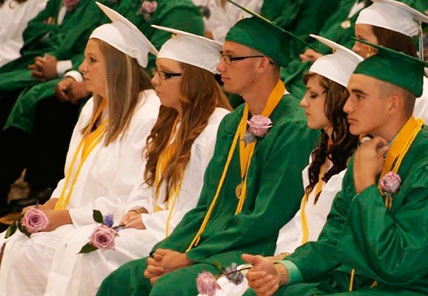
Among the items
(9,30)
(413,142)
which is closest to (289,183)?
(413,142)

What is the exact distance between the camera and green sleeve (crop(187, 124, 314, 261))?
15.6 feet

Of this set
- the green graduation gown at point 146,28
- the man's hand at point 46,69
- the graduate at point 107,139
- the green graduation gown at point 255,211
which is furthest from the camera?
Result: the man's hand at point 46,69

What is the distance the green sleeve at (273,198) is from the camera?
4.77 meters

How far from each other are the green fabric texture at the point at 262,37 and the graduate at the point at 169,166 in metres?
0.46

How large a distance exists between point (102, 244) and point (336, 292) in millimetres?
1472

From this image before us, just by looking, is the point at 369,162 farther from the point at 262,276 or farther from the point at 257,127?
the point at 257,127

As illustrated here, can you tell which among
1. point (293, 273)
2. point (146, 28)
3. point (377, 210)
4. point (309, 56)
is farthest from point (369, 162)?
point (146, 28)

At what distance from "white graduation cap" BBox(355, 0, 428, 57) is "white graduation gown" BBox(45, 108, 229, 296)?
36.7 inches

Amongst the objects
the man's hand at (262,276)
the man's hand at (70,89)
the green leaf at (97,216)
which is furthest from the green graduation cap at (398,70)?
the man's hand at (70,89)

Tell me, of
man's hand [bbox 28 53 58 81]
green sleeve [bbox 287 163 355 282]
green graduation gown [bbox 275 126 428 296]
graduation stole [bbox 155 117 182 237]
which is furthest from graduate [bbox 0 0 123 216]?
green graduation gown [bbox 275 126 428 296]

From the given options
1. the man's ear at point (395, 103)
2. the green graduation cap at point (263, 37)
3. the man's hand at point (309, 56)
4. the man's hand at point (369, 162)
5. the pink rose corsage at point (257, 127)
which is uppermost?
the man's ear at point (395, 103)

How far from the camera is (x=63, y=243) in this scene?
17.8 ft

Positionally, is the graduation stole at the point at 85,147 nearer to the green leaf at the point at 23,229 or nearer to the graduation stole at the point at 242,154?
the green leaf at the point at 23,229

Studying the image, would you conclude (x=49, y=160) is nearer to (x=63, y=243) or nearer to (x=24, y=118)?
(x=24, y=118)
